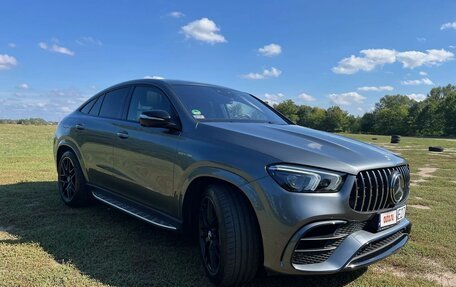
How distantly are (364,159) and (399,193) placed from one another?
464 mm

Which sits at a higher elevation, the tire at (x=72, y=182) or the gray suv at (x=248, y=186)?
the gray suv at (x=248, y=186)

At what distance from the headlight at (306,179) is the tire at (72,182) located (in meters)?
3.39

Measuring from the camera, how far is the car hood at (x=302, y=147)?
112 inches

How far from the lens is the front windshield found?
3959mm

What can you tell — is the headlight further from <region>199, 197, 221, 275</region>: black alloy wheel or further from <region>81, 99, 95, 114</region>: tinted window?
<region>81, 99, 95, 114</region>: tinted window

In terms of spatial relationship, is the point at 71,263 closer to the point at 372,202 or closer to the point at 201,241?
the point at 201,241

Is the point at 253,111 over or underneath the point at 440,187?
over

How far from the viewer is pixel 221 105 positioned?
4266 millimetres

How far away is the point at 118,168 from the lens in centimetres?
448

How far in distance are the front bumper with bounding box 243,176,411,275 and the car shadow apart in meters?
0.65

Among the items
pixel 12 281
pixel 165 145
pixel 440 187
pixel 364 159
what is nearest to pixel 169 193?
pixel 165 145

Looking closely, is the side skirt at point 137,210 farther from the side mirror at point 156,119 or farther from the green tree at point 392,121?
the green tree at point 392,121

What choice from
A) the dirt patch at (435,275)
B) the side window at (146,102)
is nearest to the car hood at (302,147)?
the side window at (146,102)

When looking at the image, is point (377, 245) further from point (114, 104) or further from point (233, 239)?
point (114, 104)
